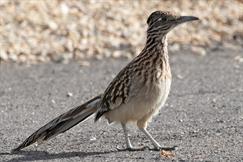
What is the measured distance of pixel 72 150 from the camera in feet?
32.1

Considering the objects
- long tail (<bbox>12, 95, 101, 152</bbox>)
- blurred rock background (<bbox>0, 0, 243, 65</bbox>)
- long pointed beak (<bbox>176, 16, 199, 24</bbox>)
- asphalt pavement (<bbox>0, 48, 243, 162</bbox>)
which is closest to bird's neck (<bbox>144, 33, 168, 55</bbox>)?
long pointed beak (<bbox>176, 16, 199, 24</bbox>)

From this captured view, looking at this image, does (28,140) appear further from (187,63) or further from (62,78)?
(187,63)

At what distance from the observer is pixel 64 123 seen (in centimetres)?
992

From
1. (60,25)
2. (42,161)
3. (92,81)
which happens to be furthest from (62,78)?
(42,161)

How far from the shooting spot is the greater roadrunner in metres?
9.46

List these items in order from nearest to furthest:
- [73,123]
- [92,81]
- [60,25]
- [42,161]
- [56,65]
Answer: [42,161] → [73,123] → [92,81] → [56,65] → [60,25]

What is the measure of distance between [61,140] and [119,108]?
106cm

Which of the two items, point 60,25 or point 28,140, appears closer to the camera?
point 28,140

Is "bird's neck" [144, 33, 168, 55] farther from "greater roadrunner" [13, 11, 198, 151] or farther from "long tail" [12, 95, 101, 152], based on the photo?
"long tail" [12, 95, 101, 152]

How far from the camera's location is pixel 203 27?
58.4 ft

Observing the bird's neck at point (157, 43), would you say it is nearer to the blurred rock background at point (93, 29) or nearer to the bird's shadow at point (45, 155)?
the bird's shadow at point (45, 155)

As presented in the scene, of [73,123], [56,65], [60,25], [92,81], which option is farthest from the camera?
[60,25]

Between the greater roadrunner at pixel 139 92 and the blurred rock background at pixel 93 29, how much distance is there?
5792 millimetres

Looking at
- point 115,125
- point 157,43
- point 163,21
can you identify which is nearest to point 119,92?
point 157,43
